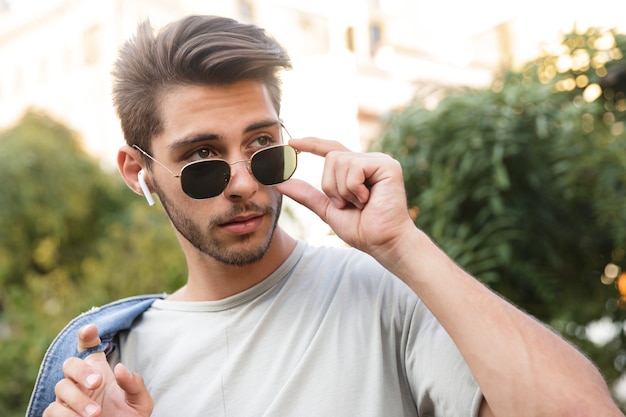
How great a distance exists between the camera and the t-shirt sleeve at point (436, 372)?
1.55 meters

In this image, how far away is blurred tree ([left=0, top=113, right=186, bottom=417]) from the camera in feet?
16.9

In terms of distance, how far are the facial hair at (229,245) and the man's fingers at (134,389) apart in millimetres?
387

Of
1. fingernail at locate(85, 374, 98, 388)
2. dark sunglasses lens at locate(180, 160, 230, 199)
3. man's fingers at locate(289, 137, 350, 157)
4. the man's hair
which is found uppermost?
the man's hair

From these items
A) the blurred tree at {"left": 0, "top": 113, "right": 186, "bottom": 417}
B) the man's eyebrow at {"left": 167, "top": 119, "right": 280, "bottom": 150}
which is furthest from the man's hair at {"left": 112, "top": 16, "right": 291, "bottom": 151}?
the blurred tree at {"left": 0, "top": 113, "right": 186, "bottom": 417}

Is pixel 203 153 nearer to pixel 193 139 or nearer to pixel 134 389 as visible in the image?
pixel 193 139

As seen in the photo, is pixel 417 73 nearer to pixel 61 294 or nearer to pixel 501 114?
pixel 61 294

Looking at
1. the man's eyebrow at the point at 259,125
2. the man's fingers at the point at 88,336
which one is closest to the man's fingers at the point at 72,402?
the man's fingers at the point at 88,336

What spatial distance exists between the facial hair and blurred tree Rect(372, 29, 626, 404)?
3.71 feet

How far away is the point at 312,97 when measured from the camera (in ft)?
16.5

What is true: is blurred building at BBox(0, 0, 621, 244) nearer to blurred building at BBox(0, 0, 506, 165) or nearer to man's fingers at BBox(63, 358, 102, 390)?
blurred building at BBox(0, 0, 506, 165)

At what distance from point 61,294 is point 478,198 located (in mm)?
3914

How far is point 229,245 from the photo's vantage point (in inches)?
76.9

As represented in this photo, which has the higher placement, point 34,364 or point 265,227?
point 265,227

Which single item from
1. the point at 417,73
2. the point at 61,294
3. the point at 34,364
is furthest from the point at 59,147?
the point at 34,364
